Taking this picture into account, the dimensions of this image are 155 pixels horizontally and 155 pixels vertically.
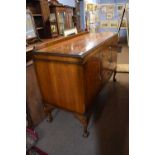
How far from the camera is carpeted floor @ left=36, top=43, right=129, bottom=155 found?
1.49 m

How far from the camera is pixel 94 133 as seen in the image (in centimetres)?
169

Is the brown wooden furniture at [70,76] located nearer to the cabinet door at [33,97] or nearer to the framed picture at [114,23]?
the cabinet door at [33,97]

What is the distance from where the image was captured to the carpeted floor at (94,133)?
1.49 metres

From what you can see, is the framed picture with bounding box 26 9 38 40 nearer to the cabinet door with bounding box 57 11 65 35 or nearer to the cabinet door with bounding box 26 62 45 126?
the cabinet door with bounding box 26 62 45 126

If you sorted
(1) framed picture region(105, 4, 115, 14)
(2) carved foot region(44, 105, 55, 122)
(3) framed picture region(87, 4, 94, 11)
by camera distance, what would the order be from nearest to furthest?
(2) carved foot region(44, 105, 55, 122)
(3) framed picture region(87, 4, 94, 11)
(1) framed picture region(105, 4, 115, 14)

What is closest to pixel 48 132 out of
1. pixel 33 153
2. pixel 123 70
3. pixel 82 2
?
pixel 33 153

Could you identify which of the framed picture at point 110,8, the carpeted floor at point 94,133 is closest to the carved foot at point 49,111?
the carpeted floor at point 94,133

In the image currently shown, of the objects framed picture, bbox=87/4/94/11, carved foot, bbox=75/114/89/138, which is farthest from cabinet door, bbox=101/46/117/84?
framed picture, bbox=87/4/94/11

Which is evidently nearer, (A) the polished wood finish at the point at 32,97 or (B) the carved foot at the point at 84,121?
A: (B) the carved foot at the point at 84,121

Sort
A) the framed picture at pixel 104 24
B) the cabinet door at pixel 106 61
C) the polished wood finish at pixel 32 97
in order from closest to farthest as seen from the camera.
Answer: the polished wood finish at pixel 32 97, the cabinet door at pixel 106 61, the framed picture at pixel 104 24

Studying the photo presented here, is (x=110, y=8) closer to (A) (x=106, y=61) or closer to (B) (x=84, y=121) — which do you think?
(A) (x=106, y=61)

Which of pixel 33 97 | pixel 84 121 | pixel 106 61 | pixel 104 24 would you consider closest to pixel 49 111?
pixel 33 97
